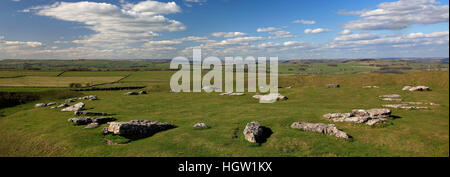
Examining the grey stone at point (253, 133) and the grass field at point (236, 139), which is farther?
the grey stone at point (253, 133)

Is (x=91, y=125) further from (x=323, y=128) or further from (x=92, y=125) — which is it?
(x=323, y=128)

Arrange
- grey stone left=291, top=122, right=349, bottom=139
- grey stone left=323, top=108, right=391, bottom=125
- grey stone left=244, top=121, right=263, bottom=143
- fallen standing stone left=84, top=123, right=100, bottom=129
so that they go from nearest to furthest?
grey stone left=244, top=121, right=263, bottom=143 → grey stone left=291, top=122, right=349, bottom=139 → grey stone left=323, top=108, right=391, bottom=125 → fallen standing stone left=84, top=123, right=100, bottom=129

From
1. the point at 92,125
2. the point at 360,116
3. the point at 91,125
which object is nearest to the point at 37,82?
the point at 91,125

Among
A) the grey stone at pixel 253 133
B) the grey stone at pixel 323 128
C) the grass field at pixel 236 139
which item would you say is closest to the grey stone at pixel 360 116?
the grass field at pixel 236 139

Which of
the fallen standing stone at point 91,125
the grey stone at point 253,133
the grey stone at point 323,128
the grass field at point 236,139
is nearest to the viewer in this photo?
the grass field at point 236,139

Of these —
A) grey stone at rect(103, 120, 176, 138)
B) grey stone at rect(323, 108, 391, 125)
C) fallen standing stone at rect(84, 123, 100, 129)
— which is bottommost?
fallen standing stone at rect(84, 123, 100, 129)

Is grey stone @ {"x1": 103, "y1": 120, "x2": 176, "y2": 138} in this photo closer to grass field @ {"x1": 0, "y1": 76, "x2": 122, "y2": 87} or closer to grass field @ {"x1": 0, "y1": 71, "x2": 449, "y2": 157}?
grass field @ {"x1": 0, "y1": 71, "x2": 449, "y2": 157}

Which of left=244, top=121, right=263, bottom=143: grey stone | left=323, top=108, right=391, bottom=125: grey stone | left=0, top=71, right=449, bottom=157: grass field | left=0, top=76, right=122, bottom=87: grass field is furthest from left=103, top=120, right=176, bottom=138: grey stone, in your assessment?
left=0, top=76, right=122, bottom=87: grass field

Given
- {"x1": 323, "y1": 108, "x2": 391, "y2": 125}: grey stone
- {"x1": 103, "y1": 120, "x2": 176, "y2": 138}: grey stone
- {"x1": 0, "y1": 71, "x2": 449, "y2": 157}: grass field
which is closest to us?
{"x1": 0, "y1": 71, "x2": 449, "y2": 157}: grass field

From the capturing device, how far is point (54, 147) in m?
25.3

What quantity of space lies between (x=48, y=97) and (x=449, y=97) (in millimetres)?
102281

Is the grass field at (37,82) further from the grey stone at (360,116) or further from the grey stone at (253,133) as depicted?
the grey stone at (360,116)
